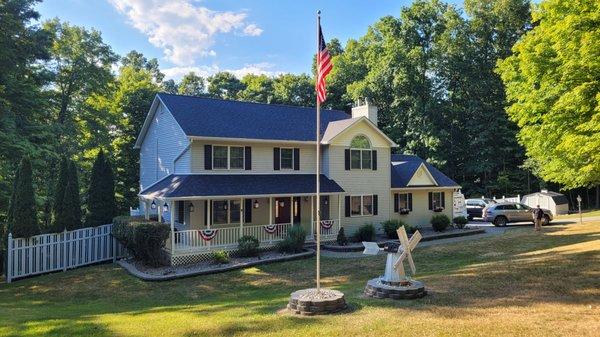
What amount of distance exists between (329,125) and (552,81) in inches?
477

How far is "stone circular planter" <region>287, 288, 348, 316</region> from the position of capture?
30.1 feet

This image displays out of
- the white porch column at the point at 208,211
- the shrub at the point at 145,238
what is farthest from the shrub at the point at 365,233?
the shrub at the point at 145,238

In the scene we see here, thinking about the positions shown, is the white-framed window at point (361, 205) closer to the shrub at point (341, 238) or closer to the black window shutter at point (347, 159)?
the black window shutter at point (347, 159)

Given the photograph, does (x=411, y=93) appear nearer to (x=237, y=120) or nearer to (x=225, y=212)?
(x=237, y=120)

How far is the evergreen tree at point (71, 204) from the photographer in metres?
18.9

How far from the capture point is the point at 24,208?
17.1m

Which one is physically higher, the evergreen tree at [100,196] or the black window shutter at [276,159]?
the black window shutter at [276,159]

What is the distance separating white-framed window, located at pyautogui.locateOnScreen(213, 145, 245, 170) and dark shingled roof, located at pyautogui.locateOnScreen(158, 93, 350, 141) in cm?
75

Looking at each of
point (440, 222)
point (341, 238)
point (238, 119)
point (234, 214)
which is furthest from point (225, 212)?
point (440, 222)

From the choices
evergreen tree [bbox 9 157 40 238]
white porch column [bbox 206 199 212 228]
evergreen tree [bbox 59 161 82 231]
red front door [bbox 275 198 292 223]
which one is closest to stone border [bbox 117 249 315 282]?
evergreen tree [bbox 59 161 82 231]

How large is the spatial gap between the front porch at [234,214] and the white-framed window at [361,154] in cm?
233

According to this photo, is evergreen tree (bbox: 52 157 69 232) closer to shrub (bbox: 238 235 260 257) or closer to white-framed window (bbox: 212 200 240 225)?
white-framed window (bbox: 212 200 240 225)

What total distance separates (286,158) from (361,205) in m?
5.59

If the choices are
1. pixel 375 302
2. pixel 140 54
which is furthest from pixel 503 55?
pixel 140 54
